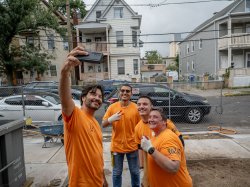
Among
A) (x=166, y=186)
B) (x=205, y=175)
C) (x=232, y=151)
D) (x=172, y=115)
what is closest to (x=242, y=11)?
(x=172, y=115)

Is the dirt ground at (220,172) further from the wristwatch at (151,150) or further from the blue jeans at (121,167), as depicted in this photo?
the wristwatch at (151,150)

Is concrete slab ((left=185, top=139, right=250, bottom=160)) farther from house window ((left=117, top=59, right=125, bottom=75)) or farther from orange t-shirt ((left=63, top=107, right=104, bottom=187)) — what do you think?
house window ((left=117, top=59, right=125, bottom=75))

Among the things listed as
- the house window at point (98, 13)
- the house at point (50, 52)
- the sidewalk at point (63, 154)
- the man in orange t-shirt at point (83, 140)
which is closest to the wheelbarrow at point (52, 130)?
the sidewalk at point (63, 154)

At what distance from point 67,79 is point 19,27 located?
66.0 feet

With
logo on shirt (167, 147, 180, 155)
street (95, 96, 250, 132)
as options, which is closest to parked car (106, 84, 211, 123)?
street (95, 96, 250, 132)

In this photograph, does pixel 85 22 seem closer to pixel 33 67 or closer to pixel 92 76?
pixel 92 76

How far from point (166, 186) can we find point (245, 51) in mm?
25280

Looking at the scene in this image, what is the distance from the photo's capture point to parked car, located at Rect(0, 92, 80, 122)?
9031 millimetres

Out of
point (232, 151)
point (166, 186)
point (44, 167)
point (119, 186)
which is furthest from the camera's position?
point (232, 151)

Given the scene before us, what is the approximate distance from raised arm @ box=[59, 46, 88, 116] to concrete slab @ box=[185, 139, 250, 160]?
13.9 feet

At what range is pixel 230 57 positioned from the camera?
896 inches

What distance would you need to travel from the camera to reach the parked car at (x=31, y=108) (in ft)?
29.6

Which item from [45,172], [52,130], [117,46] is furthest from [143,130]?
[117,46]

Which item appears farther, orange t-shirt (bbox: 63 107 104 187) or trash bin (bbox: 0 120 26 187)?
trash bin (bbox: 0 120 26 187)
